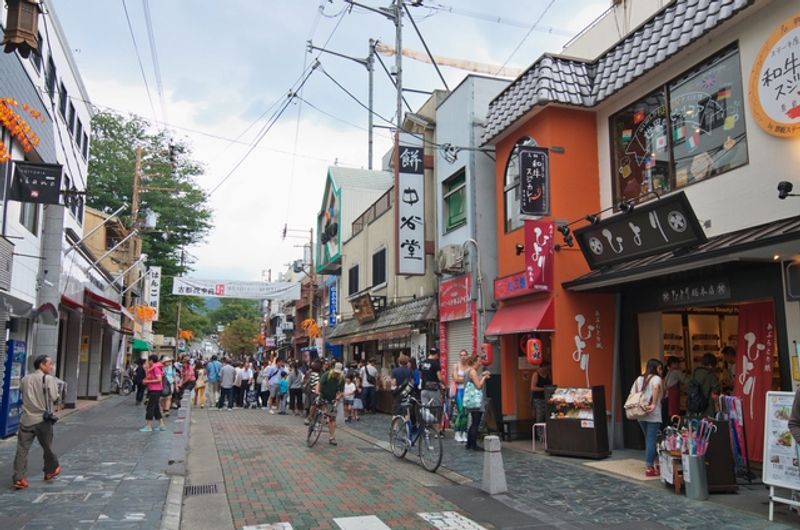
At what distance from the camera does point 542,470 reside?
10062 mm

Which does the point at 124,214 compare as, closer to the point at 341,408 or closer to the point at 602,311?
the point at 341,408

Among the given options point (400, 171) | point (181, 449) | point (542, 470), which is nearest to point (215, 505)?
point (181, 449)

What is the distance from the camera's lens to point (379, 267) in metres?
24.8

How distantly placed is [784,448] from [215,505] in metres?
6.63

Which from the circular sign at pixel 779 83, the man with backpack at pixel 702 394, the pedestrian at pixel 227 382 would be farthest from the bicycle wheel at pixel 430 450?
the pedestrian at pixel 227 382

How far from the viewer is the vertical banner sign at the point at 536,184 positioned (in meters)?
12.7

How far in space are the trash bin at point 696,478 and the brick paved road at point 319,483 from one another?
A: 304 cm

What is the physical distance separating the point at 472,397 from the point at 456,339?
5.11 metres

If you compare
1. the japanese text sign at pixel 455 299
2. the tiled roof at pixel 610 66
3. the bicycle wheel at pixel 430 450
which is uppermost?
the tiled roof at pixel 610 66

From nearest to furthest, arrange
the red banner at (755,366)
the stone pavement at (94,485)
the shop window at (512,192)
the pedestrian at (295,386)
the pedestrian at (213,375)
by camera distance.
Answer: the stone pavement at (94,485)
the red banner at (755,366)
the shop window at (512,192)
the pedestrian at (295,386)
the pedestrian at (213,375)

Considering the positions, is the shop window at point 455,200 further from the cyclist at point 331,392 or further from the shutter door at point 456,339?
the cyclist at point 331,392

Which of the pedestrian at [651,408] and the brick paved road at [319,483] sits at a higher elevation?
the pedestrian at [651,408]

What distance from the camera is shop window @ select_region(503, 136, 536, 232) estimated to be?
14.4m

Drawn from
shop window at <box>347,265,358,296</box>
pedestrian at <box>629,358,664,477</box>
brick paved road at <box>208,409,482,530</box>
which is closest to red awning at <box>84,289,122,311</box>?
brick paved road at <box>208,409,482,530</box>
